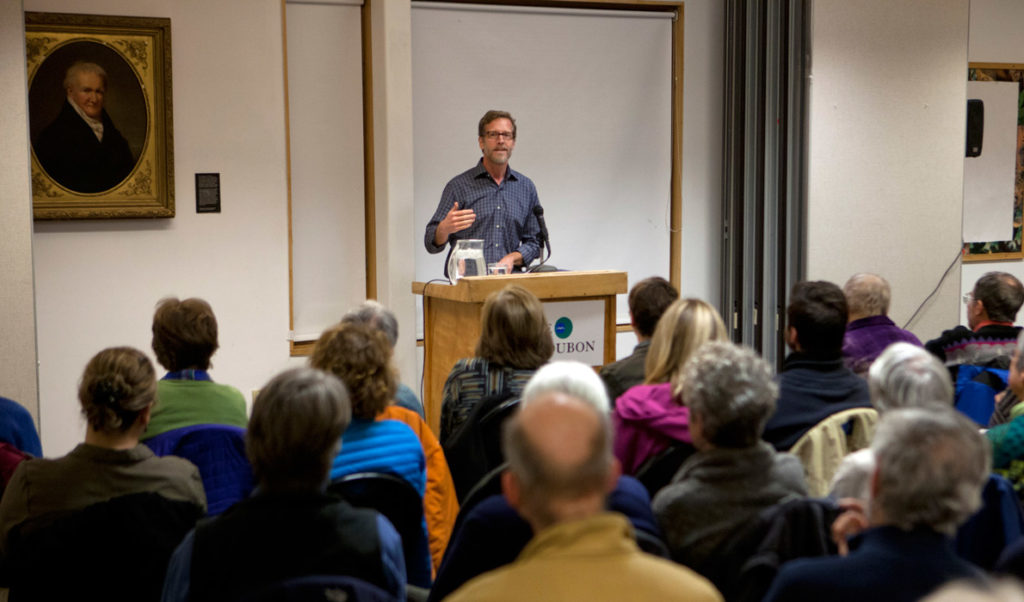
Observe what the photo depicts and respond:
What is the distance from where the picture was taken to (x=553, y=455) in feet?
4.99

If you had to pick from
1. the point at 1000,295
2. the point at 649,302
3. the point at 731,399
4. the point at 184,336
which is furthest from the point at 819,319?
the point at 184,336

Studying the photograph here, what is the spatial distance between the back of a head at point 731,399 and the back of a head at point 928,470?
1.47ft

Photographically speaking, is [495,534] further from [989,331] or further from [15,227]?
[15,227]

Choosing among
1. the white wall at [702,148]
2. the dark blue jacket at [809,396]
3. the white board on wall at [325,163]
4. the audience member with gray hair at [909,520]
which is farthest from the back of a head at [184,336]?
the white wall at [702,148]

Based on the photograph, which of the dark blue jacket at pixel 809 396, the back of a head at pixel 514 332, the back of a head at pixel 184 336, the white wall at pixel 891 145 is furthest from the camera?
the white wall at pixel 891 145

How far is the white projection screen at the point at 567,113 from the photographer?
6438mm

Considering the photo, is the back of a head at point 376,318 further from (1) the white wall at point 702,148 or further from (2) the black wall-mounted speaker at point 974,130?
(2) the black wall-mounted speaker at point 974,130

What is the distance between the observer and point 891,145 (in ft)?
20.7

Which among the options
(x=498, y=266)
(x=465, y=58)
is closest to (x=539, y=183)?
(x=465, y=58)

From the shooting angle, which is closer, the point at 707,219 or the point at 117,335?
the point at 117,335

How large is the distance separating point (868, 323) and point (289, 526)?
2.89 m

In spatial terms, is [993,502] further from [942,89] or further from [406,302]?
[942,89]

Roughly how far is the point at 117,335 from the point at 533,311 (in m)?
3.28

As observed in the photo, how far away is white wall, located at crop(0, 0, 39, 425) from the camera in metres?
4.26
